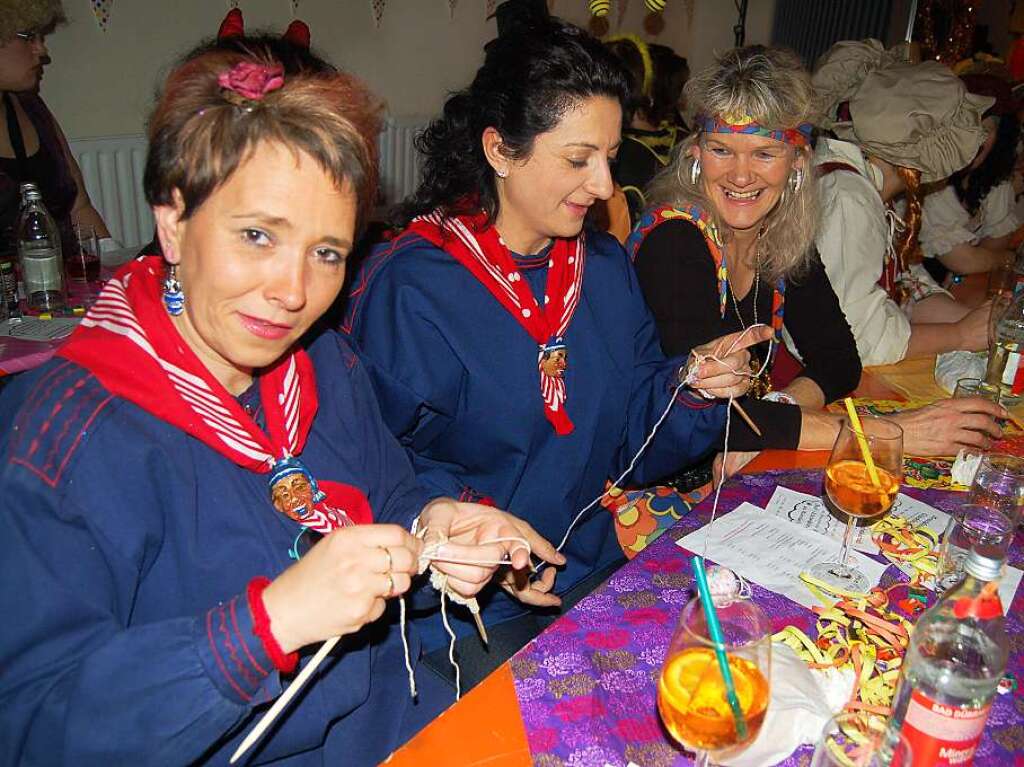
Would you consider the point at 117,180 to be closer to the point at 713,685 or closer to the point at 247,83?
the point at 247,83

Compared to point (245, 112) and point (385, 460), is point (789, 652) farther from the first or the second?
point (245, 112)

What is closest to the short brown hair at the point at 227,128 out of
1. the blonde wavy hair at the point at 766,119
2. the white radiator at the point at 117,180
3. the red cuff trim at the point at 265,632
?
the red cuff trim at the point at 265,632

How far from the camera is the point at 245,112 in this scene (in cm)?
124

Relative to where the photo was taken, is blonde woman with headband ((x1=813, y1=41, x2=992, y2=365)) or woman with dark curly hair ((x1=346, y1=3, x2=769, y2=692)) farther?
blonde woman with headband ((x1=813, y1=41, x2=992, y2=365))

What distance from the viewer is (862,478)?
59.5 inches

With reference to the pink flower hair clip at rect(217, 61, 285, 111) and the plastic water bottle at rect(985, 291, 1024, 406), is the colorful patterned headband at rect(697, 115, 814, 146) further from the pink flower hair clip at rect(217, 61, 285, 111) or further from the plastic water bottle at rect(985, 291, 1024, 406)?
the pink flower hair clip at rect(217, 61, 285, 111)

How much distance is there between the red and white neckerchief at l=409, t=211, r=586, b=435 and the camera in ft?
6.56

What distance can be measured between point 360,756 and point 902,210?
10.8 ft

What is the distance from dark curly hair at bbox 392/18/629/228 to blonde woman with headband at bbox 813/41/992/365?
46.9 inches

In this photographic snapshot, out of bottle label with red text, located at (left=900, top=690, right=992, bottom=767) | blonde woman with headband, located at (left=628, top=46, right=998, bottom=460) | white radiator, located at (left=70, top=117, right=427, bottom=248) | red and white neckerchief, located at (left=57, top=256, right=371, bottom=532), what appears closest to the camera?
bottle label with red text, located at (left=900, top=690, right=992, bottom=767)

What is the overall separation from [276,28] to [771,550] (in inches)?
111

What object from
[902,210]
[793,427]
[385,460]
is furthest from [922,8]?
[385,460]

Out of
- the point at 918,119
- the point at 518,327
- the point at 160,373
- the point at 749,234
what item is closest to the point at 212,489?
the point at 160,373

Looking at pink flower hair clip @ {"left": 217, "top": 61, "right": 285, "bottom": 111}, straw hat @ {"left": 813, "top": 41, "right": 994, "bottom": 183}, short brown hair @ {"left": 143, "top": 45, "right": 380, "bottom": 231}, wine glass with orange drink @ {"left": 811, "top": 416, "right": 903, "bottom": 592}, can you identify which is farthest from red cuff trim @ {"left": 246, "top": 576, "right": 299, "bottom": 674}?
straw hat @ {"left": 813, "top": 41, "right": 994, "bottom": 183}
